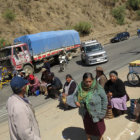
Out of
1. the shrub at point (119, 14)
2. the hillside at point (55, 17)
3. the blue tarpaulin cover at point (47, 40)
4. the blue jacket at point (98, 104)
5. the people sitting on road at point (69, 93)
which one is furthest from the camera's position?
the shrub at point (119, 14)

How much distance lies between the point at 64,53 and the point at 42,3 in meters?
23.2

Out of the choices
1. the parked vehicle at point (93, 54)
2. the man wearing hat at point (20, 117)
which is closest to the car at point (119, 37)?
the parked vehicle at point (93, 54)

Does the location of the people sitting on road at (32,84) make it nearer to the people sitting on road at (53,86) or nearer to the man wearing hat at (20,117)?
the people sitting on road at (53,86)

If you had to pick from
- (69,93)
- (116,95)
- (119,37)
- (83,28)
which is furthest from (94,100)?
(83,28)

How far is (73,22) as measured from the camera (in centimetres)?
3816

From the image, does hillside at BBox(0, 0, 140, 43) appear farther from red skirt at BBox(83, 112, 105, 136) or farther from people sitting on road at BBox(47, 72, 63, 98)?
red skirt at BBox(83, 112, 105, 136)

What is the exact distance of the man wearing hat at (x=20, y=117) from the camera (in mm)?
2750

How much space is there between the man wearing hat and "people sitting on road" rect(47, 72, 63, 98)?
18.6 feet

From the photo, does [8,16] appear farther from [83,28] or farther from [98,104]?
[98,104]

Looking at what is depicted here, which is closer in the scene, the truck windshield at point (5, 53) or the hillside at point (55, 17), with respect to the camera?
the truck windshield at point (5, 53)

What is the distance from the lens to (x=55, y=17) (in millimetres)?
37719

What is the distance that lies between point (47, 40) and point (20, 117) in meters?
15.4

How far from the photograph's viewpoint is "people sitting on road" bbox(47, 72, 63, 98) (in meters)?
8.70

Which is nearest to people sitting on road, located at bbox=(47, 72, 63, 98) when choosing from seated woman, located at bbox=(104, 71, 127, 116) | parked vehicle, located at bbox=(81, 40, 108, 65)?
seated woman, located at bbox=(104, 71, 127, 116)
